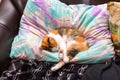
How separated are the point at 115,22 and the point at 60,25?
346 millimetres

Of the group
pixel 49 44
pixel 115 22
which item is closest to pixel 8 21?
pixel 49 44

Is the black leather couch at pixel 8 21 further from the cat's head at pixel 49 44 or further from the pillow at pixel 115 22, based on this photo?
the cat's head at pixel 49 44

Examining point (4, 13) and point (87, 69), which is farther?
point (4, 13)

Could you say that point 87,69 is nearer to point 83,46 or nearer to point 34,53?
point 83,46

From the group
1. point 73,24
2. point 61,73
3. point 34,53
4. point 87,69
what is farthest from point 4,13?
point 87,69

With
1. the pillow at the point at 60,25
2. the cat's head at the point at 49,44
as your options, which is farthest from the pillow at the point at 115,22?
the cat's head at the point at 49,44

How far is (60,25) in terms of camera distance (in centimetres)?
148

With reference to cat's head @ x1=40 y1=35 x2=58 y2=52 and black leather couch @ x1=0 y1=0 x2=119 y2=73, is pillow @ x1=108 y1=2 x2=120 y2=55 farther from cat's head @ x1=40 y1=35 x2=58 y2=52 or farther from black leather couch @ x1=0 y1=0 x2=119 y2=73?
cat's head @ x1=40 y1=35 x2=58 y2=52

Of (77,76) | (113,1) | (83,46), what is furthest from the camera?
(113,1)

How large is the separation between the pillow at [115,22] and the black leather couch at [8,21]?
0.12 meters

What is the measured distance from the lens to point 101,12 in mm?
1448

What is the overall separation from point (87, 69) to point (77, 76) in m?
0.07

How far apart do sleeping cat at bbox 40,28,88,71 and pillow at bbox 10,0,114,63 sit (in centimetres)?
3

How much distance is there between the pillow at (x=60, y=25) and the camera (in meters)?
1.38
